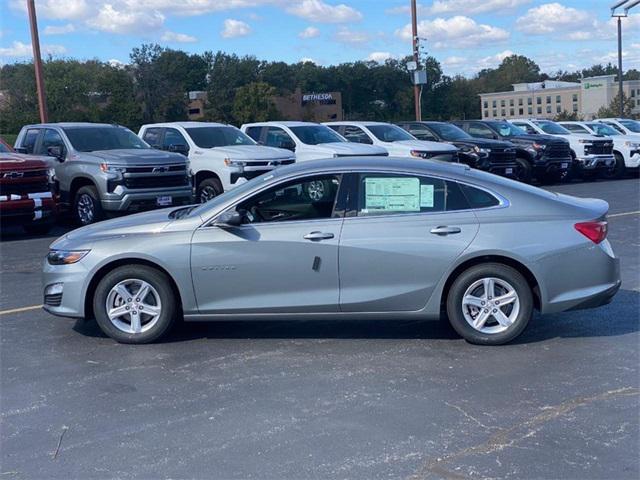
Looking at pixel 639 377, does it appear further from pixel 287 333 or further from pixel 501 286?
pixel 287 333

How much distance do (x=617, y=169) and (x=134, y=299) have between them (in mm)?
21567

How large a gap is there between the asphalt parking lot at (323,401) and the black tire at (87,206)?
6.94 metres

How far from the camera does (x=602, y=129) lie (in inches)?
1088

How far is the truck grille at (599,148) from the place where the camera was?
24203 millimetres

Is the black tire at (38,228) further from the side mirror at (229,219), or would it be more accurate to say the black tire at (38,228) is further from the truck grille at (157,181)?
the side mirror at (229,219)

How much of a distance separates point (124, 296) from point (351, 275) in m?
1.88

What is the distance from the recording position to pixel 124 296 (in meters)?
6.84

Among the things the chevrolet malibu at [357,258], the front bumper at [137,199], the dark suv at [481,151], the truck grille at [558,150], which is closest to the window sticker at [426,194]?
the chevrolet malibu at [357,258]

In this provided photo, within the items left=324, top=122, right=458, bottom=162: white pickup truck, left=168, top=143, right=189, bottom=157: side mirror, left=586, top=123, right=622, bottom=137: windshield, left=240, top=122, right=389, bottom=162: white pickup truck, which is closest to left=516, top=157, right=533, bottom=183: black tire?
left=324, top=122, right=458, bottom=162: white pickup truck

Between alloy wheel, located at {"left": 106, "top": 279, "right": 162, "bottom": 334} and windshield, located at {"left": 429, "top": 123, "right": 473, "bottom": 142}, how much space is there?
1667cm

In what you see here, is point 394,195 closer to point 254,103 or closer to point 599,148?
point 599,148

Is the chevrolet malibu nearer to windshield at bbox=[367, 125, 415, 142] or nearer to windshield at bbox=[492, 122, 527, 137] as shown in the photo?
windshield at bbox=[367, 125, 415, 142]

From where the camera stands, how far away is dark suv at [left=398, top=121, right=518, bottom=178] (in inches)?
845

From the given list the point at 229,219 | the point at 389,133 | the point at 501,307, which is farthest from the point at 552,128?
the point at 229,219
